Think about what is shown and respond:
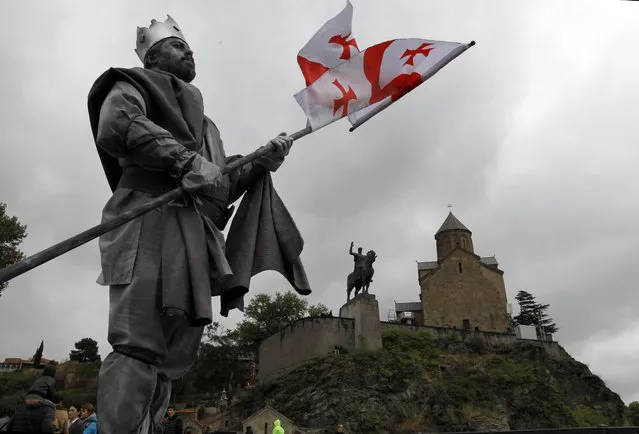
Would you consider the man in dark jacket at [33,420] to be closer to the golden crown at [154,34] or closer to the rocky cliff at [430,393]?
the golden crown at [154,34]

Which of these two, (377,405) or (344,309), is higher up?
(344,309)

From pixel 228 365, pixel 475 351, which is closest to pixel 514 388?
pixel 475 351

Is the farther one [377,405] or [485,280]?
[485,280]

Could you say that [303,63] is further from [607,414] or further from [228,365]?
[228,365]

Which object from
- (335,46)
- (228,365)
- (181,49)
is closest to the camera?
(181,49)

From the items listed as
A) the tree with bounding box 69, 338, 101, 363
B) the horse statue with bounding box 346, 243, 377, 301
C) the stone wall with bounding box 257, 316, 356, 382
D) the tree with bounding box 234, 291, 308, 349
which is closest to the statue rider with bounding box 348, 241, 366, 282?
the horse statue with bounding box 346, 243, 377, 301

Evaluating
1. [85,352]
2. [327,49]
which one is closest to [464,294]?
[85,352]

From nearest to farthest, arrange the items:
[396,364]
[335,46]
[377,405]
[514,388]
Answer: [335,46], [377,405], [396,364], [514,388]

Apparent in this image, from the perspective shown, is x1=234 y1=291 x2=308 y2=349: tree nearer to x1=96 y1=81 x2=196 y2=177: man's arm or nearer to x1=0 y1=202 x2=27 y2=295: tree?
x1=0 y1=202 x2=27 y2=295: tree

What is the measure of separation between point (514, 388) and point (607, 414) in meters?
9.96

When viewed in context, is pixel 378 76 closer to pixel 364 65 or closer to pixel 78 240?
pixel 364 65

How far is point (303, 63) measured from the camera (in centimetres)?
353

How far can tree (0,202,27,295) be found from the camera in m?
25.5

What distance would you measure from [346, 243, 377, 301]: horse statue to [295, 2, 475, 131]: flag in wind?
32833 mm
